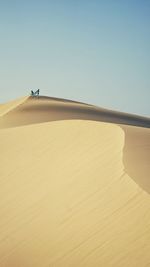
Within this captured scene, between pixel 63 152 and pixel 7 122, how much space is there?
1493cm

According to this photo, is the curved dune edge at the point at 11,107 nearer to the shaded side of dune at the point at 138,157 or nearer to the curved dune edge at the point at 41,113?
the curved dune edge at the point at 41,113

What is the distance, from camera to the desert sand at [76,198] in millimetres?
8367

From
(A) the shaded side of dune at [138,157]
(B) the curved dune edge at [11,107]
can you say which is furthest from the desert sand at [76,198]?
(B) the curved dune edge at [11,107]

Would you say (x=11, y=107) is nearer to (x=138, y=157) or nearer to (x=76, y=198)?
(x=138, y=157)

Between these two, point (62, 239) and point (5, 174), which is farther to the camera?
point (5, 174)

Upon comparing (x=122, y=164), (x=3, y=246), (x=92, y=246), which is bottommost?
(x=3, y=246)

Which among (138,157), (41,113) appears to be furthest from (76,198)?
(41,113)

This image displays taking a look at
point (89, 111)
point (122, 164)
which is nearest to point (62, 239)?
point (122, 164)

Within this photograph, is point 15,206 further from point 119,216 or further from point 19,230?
point 119,216

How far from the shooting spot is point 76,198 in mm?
10539

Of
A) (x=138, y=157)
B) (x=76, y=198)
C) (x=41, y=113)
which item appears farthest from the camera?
(x=41, y=113)

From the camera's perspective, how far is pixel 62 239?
30.5 ft

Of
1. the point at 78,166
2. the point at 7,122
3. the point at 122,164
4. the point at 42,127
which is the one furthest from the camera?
the point at 7,122

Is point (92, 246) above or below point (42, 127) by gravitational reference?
below
